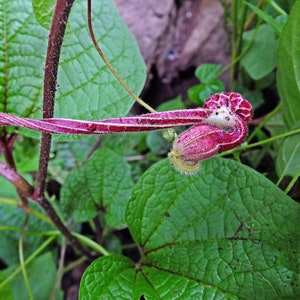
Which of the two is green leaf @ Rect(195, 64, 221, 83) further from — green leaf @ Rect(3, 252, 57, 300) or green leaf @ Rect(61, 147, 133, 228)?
green leaf @ Rect(3, 252, 57, 300)

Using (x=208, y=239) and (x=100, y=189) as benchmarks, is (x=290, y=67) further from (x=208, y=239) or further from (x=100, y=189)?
(x=100, y=189)

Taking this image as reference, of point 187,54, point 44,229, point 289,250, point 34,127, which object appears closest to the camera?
point 34,127

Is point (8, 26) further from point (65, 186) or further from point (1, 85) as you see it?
point (65, 186)

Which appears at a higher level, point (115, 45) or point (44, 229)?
point (115, 45)

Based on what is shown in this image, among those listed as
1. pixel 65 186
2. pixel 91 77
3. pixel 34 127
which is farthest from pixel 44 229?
pixel 34 127

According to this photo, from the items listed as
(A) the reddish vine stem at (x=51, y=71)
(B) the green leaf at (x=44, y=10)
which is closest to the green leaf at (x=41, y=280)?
(A) the reddish vine stem at (x=51, y=71)

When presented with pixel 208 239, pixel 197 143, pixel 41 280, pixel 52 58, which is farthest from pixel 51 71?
pixel 41 280
